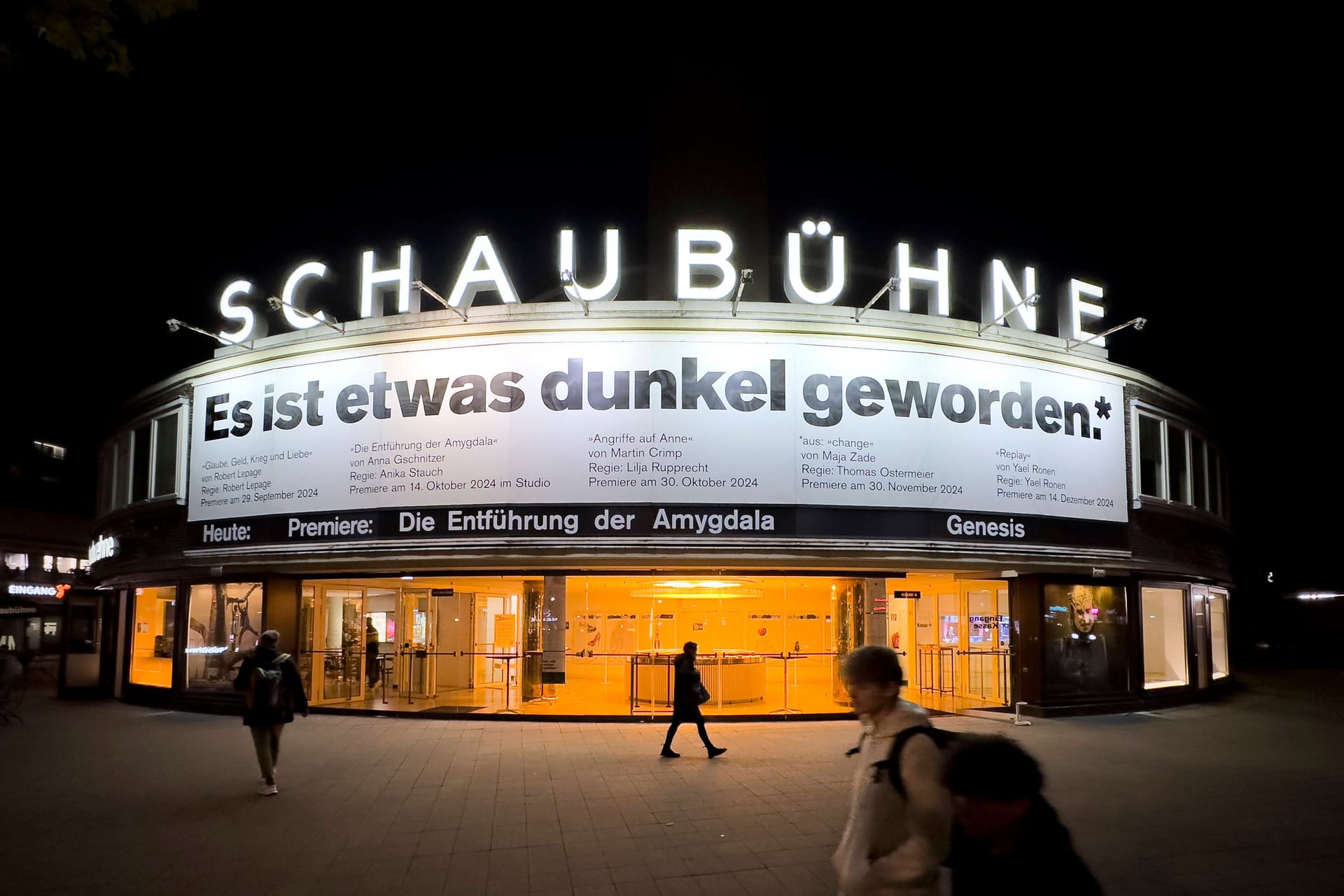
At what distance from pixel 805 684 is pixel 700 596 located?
11.6ft

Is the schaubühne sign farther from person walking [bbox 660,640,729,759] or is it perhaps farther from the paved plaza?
the paved plaza

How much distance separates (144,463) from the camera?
21141 mm

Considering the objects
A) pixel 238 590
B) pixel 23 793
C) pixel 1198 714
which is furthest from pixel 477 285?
pixel 1198 714

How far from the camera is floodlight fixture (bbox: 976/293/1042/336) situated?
15.8 metres

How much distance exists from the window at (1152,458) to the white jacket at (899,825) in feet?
60.1

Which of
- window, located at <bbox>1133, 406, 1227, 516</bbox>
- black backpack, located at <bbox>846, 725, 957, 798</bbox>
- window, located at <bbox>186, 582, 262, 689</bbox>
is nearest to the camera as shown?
black backpack, located at <bbox>846, 725, 957, 798</bbox>

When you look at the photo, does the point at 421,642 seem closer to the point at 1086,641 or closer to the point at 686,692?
the point at 686,692

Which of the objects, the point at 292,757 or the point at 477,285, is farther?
the point at 477,285

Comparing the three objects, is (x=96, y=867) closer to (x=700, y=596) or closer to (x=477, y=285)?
(x=477, y=285)

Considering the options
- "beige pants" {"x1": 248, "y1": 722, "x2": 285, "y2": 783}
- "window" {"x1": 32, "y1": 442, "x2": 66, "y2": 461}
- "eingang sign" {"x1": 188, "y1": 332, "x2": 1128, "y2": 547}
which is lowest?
"beige pants" {"x1": 248, "y1": 722, "x2": 285, "y2": 783}

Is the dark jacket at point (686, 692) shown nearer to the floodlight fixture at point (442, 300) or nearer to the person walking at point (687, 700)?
the person walking at point (687, 700)

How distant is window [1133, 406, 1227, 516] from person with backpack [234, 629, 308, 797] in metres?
16.3

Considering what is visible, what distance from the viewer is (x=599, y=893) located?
695 cm

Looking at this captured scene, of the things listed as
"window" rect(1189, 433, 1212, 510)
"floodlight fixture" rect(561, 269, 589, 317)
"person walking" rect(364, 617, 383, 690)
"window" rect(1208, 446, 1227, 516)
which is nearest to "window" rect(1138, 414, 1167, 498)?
"window" rect(1189, 433, 1212, 510)
